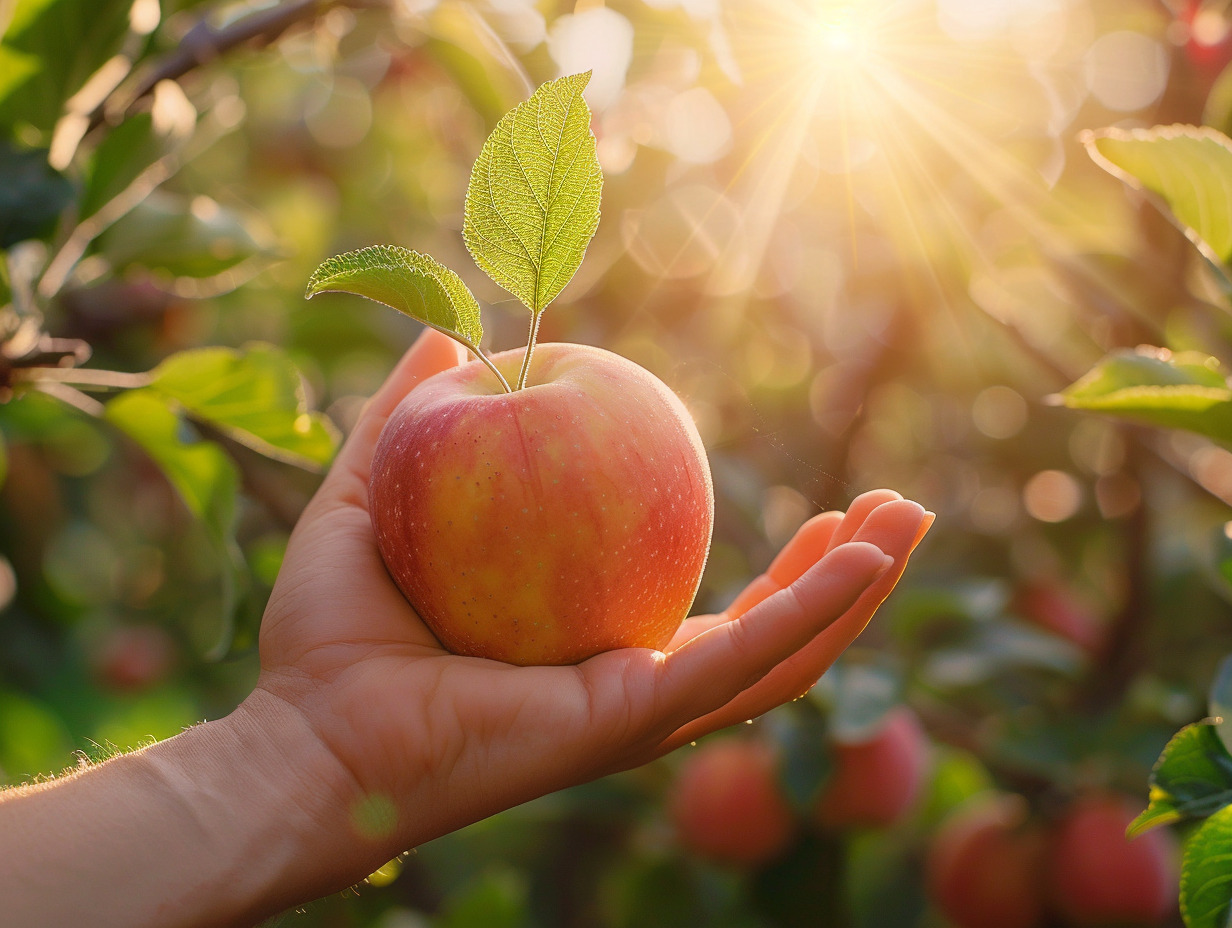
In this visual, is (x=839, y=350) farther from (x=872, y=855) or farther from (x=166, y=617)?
(x=166, y=617)

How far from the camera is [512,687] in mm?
699

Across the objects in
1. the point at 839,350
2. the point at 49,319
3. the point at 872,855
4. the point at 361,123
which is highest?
the point at 361,123

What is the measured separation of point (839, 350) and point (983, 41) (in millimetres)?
735

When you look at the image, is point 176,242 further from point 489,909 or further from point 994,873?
point 994,873

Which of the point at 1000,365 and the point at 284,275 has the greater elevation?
the point at 284,275

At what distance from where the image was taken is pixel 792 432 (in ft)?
7.46

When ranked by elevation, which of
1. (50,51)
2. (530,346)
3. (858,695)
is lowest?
(858,695)

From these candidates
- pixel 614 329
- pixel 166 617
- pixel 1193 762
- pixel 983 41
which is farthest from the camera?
pixel 166 617

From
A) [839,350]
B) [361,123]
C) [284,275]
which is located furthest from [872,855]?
[361,123]

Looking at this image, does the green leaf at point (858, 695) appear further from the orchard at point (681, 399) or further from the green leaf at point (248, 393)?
the green leaf at point (248, 393)

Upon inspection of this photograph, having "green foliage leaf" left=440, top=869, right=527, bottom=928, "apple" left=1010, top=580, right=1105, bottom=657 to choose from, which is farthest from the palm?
"apple" left=1010, top=580, right=1105, bottom=657

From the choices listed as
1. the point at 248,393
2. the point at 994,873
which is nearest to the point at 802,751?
the point at 994,873

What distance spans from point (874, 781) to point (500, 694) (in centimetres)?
109

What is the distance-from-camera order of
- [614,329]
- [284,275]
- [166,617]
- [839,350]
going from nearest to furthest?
[614,329] < [284,275] < [839,350] < [166,617]
